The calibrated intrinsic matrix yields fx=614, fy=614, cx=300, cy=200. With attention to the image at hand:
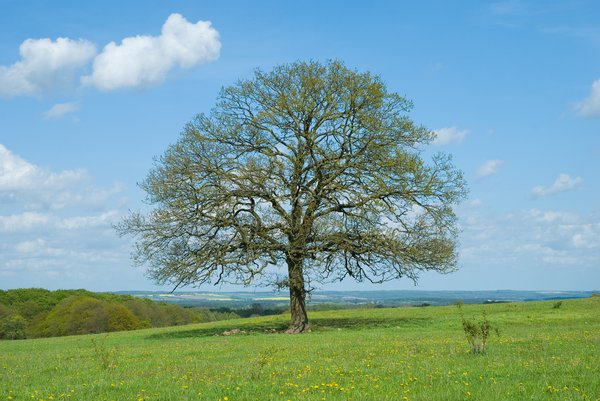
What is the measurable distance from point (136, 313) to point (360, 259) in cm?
5558

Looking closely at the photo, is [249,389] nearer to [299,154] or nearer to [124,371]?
[124,371]

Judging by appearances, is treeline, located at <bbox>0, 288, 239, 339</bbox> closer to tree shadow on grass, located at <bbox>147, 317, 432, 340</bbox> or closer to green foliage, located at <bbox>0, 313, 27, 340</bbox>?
green foliage, located at <bbox>0, 313, 27, 340</bbox>

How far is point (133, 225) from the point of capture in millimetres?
31734

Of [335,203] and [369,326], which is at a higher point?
[335,203]

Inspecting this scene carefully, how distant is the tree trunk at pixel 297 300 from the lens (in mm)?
32781

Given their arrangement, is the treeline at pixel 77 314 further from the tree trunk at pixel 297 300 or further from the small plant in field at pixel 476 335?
the small plant in field at pixel 476 335

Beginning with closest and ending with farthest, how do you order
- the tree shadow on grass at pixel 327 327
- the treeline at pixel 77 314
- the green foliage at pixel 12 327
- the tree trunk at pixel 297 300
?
the tree trunk at pixel 297 300 → the tree shadow on grass at pixel 327 327 → the treeline at pixel 77 314 → the green foliage at pixel 12 327

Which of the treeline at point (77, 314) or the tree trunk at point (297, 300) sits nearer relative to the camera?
the tree trunk at point (297, 300)

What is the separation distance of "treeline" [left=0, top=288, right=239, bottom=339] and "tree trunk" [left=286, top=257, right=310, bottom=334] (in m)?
41.2

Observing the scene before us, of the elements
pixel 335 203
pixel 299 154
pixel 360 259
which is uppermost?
pixel 299 154

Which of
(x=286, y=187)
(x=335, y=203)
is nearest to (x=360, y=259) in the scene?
(x=335, y=203)

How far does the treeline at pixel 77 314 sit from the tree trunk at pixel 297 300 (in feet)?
135

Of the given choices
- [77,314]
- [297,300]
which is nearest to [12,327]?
[77,314]

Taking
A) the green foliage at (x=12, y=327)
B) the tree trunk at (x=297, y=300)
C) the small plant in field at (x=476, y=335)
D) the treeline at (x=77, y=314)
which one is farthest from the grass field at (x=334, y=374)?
the green foliage at (x=12, y=327)
